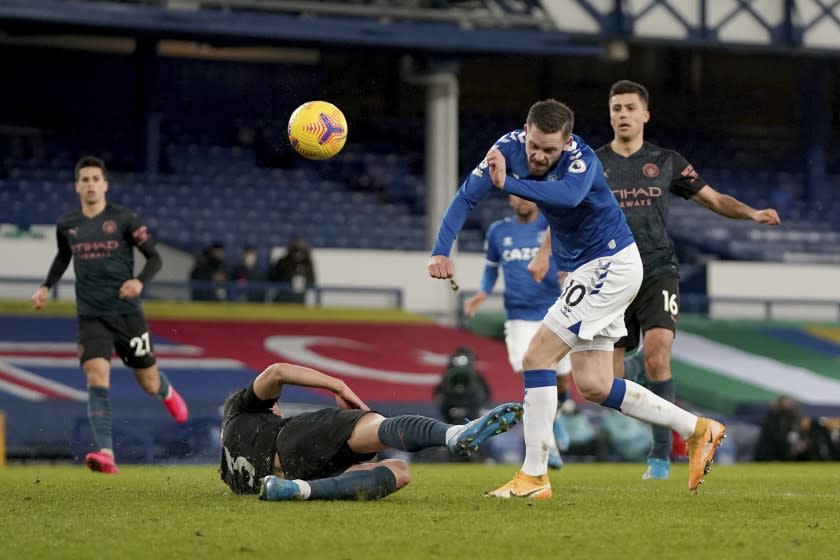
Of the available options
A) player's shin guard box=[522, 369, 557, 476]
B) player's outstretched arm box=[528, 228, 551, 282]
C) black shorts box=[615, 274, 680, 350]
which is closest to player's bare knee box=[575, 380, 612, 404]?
player's shin guard box=[522, 369, 557, 476]

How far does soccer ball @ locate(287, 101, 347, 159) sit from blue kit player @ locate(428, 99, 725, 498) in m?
2.30

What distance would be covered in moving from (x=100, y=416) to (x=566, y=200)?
5711mm

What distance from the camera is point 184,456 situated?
695 inches

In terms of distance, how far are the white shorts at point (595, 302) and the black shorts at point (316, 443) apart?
56.0 inches

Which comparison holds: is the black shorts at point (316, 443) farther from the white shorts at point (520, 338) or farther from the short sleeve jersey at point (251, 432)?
the white shorts at point (520, 338)

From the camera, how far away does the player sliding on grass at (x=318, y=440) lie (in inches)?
298

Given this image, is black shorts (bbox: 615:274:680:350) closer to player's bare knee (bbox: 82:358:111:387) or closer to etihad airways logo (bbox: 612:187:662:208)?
etihad airways logo (bbox: 612:187:662:208)

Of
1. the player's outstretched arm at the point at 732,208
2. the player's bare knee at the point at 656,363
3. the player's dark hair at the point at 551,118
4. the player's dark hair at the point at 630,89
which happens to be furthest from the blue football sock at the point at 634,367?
the player's dark hair at the point at 551,118

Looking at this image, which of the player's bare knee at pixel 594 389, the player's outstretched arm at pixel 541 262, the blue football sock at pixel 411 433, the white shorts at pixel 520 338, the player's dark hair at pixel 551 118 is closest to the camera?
the blue football sock at pixel 411 433

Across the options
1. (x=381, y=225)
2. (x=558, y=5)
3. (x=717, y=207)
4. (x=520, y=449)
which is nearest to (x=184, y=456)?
(x=520, y=449)

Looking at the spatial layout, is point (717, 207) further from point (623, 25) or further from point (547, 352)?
point (623, 25)

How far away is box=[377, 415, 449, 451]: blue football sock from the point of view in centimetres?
750

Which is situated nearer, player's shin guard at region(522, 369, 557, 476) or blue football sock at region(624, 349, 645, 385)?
player's shin guard at region(522, 369, 557, 476)

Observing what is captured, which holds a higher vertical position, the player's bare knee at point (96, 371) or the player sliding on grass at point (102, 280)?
the player sliding on grass at point (102, 280)
